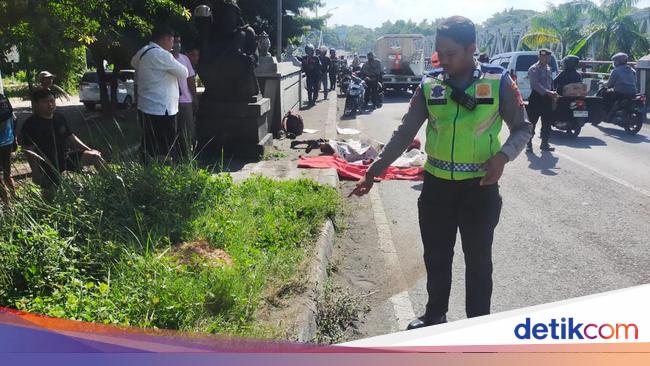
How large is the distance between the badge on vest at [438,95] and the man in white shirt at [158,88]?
3.89 metres

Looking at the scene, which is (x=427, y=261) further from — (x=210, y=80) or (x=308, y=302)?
(x=210, y=80)

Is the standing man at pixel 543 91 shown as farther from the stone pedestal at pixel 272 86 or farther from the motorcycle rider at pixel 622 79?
the stone pedestal at pixel 272 86

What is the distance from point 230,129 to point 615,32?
21.0 metres

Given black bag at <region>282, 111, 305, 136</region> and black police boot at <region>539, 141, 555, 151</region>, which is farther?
black bag at <region>282, 111, 305, 136</region>

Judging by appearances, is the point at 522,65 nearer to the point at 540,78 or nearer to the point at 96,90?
the point at 540,78

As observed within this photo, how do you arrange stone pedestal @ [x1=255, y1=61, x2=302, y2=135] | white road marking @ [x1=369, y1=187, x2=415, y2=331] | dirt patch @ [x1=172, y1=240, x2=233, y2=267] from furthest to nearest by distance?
1. stone pedestal @ [x1=255, y1=61, x2=302, y2=135]
2. white road marking @ [x1=369, y1=187, x2=415, y2=331]
3. dirt patch @ [x1=172, y1=240, x2=233, y2=267]

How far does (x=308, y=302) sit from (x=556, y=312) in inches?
63.0

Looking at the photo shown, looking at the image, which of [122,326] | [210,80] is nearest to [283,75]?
[210,80]

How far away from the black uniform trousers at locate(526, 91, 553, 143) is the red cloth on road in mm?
3460

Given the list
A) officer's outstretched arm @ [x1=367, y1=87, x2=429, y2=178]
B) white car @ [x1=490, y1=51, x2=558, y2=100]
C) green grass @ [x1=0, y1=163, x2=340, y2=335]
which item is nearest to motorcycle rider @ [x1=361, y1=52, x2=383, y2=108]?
white car @ [x1=490, y1=51, x2=558, y2=100]

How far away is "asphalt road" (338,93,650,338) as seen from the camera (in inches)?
185

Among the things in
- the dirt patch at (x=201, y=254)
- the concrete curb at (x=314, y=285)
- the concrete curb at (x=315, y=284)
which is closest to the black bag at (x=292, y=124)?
the concrete curb at (x=315, y=284)

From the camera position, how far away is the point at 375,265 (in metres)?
5.45

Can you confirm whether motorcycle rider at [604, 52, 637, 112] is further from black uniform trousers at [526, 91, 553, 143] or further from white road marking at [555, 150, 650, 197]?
white road marking at [555, 150, 650, 197]
